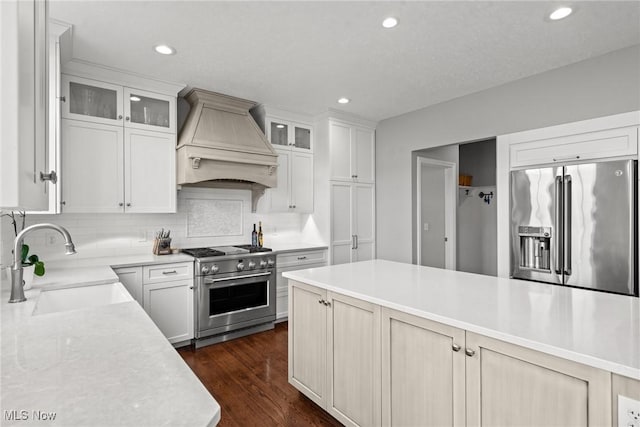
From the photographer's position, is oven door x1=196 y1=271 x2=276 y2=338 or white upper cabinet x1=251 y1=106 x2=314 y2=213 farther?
white upper cabinet x1=251 y1=106 x2=314 y2=213

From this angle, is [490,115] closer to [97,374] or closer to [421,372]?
[421,372]

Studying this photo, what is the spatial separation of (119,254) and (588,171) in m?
4.34

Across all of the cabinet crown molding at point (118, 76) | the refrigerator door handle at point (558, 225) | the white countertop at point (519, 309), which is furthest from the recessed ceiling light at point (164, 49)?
the refrigerator door handle at point (558, 225)

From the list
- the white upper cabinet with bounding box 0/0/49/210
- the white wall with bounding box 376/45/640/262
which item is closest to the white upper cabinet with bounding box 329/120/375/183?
the white wall with bounding box 376/45/640/262

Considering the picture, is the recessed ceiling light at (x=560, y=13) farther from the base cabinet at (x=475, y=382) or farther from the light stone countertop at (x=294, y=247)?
the light stone countertop at (x=294, y=247)

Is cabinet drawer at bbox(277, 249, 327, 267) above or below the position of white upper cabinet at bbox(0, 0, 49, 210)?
below

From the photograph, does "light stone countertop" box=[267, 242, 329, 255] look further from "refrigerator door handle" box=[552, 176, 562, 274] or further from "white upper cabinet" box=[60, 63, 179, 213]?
"refrigerator door handle" box=[552, 176, 562, 274]

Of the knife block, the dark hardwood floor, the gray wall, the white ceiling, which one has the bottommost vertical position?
the dark hardwood floor

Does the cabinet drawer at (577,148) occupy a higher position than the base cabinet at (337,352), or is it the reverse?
the cabinet drawer at (577,148)

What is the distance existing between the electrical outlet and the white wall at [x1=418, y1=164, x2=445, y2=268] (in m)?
3.43

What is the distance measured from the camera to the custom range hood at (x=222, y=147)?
11.0 feet

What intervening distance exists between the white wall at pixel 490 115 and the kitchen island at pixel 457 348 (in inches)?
76.6

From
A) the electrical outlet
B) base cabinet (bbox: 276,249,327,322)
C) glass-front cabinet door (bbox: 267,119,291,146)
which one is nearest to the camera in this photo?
the electrical outlet

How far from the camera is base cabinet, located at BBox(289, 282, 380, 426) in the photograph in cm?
180
